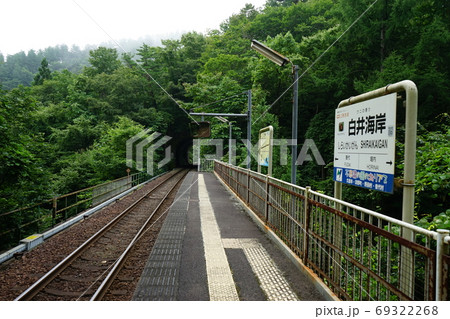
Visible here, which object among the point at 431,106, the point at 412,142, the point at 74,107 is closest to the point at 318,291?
the point at 412,142

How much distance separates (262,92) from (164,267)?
24900 millimetres

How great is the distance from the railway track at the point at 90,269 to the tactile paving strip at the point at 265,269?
7.68ft

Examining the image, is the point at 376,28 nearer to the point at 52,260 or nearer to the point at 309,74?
the point at 309,74

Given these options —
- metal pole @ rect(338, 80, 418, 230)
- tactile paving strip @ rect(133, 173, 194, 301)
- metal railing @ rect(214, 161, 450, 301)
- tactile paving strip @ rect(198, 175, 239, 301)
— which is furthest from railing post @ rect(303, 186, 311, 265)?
tactile paving strip @ rect(133, 173, 194, 301)

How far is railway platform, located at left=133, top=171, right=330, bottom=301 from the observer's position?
4.03 meters

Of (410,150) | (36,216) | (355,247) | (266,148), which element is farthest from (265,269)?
(36,216)

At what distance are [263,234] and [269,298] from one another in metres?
3.30

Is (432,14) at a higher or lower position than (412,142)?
higher

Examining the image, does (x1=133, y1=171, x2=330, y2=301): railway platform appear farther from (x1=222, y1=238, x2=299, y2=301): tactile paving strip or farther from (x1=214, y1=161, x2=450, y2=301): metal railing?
(x1=214, y1=161, x2=450, y2=301): metal railing

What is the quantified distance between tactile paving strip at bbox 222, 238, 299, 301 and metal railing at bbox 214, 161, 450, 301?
50 cm

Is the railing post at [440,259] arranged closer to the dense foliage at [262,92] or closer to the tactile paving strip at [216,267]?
the dense foliage at [262,92]

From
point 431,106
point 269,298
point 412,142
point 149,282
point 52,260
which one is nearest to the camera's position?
point 412,142

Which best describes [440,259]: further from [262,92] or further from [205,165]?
[205,165]

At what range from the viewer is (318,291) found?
4.06m
